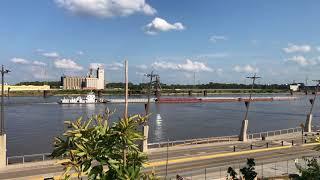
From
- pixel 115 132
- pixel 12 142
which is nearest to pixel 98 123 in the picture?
pixel 115 132

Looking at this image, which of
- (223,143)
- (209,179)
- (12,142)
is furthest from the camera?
(12,142)

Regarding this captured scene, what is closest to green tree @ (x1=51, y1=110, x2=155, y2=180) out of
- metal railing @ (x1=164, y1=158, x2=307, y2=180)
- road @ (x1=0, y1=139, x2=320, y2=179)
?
road @ (x1=0, y1=139, x2=320, y2=179)

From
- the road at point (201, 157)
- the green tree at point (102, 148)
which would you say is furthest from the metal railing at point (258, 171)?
the green tree at point (102, 148)

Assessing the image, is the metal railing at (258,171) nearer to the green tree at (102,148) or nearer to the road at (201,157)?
the road at (201,157)

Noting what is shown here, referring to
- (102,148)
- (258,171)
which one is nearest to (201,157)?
(258,171)

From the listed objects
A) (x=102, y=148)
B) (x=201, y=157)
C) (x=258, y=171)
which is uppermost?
(x=102, y=148)

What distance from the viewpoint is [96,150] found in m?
12.0

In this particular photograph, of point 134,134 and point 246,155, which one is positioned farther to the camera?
point 246,155

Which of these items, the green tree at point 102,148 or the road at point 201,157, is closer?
the green tree at point 102,148

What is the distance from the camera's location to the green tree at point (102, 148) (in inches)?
466

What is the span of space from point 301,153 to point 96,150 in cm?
4717

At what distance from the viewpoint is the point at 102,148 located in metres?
12.1

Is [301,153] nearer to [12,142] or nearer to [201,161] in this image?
[201,161]

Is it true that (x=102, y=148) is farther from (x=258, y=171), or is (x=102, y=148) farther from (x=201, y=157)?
(x=201, y=157)
